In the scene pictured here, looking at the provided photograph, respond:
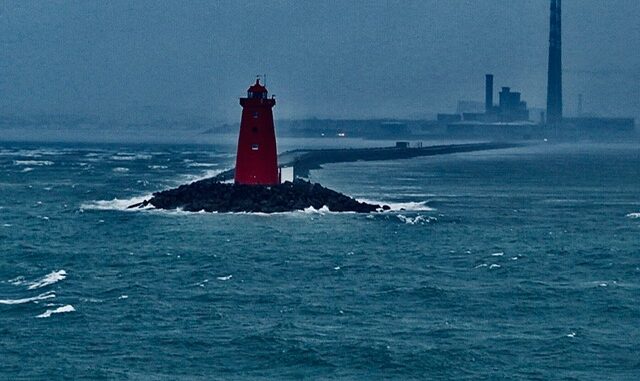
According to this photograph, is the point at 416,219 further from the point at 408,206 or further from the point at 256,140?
the point at 256,140

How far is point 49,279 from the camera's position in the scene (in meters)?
35.0

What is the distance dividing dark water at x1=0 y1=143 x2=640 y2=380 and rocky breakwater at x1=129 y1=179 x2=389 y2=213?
176 centimetres

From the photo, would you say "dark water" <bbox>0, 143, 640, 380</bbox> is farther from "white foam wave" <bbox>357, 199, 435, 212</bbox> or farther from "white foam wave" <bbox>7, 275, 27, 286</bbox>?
"white foam wave" <bbox>357, 199, 435, 212</bbox>

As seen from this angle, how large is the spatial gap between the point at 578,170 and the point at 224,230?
250 ft

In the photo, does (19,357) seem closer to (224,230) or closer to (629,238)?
(224,230)

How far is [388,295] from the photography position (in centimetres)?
3259

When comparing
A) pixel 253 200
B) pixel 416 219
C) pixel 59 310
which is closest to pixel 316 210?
pixel 253 200

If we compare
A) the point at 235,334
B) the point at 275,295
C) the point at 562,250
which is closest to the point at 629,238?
the point at 562,250

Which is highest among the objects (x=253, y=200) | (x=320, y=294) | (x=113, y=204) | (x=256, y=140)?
(x=256, y=140)

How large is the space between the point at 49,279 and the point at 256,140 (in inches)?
957

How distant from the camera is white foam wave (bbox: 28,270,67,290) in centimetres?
3375

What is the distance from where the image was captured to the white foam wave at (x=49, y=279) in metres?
33.8

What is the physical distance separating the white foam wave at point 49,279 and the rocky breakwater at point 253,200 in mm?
20724

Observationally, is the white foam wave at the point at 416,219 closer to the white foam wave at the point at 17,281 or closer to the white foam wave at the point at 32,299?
the white foam wave at the point at 17,281
